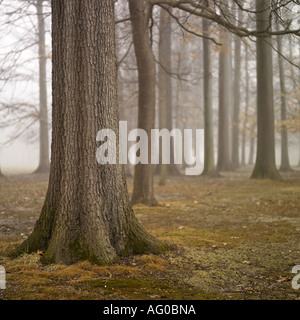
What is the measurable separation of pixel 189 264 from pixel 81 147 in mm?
2108

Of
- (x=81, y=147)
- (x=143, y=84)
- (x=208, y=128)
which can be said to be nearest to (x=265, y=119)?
(x=208, y=128)

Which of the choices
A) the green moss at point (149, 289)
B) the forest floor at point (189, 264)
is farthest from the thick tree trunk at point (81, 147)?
the green moss at point (149, 289)

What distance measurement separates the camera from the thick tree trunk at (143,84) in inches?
354

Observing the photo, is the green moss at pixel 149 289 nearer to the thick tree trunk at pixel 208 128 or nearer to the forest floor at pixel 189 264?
the forest floor at pixel 189 264

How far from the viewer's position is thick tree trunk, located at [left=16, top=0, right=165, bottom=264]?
4.33 metres

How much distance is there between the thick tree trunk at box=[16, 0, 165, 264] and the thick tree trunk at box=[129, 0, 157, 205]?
4503 mm

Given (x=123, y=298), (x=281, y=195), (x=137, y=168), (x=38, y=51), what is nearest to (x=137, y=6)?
(x=137, y=168)

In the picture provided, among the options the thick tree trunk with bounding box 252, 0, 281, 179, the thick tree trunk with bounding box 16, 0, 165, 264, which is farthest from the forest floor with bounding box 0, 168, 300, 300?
the thick tree trunk with bounding box 252, 0, 281, 179

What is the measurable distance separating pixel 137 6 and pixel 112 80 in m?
5.26

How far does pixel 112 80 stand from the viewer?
465 cm

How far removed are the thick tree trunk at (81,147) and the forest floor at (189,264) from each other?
1.04ft

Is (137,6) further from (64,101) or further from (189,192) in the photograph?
(189,192)

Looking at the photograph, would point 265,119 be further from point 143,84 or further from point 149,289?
point 149,289

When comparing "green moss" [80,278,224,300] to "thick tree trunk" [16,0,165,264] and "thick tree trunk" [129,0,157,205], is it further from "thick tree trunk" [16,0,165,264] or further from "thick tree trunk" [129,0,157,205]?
"thick tree trunk" [129,0,157,205]
